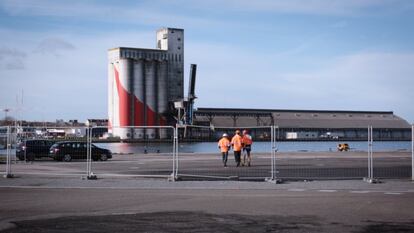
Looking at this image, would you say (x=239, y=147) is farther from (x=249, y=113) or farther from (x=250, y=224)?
(x=249, y=113)

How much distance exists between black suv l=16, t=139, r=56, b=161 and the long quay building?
106603mm

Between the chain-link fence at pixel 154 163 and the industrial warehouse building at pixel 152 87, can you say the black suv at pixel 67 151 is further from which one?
the industrial warehouse building at pixel 152 87

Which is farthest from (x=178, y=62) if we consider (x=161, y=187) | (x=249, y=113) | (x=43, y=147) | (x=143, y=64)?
(x=161, y=187)

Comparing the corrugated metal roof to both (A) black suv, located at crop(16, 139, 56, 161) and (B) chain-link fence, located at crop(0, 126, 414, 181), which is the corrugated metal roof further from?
(A) black suv, located at crop(16, 139, 56, 161)

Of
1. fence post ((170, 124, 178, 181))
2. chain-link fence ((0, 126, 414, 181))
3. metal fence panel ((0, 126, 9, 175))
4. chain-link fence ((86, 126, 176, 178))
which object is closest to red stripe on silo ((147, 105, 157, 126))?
chain-link fence ((86, 126, 176, 178))

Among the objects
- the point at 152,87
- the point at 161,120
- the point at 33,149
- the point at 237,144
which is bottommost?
the point at 33,149

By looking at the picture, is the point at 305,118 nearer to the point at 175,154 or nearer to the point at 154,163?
the point at 154,163

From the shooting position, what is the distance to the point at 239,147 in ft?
91.4

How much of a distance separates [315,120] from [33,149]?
133 metres

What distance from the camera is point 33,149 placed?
34.1 metres

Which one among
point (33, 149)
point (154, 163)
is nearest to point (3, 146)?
point (33, 149)

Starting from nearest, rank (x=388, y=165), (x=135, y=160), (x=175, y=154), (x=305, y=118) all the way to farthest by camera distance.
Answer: (x=175, y=154) → (x=388, y=165) → (x=135, y=160) → (x=305, y=118)

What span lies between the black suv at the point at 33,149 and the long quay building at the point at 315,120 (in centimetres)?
10660

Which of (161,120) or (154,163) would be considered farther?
(161,120)
